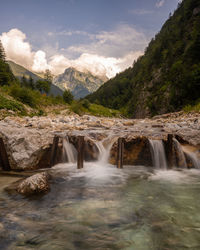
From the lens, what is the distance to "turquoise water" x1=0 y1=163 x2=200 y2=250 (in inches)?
94.9

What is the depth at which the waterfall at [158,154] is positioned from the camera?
704cm

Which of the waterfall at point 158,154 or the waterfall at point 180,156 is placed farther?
the waterfall at point 158,154

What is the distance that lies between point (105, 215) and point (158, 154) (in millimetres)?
4753

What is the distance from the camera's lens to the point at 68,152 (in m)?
7.74

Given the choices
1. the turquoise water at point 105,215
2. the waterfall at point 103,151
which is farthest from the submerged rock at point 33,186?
the waterfall at point 103,151

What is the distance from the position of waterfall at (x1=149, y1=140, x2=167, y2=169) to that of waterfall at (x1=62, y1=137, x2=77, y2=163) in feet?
12.7

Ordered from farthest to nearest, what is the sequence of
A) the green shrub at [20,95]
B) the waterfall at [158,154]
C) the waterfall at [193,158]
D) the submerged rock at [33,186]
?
the green shrub at [20,95] < the waterfall at [158,154] < the waterfall at [193,158] < the submerged rock at [33,186]

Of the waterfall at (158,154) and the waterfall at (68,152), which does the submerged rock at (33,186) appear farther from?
the waterfall at (158,154)

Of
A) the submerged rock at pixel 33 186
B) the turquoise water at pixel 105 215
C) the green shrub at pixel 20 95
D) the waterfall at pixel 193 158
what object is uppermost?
the green shrub at pixel 20 95

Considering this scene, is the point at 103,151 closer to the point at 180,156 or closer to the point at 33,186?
the point at 180,156

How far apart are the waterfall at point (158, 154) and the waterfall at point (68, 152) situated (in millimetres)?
3857

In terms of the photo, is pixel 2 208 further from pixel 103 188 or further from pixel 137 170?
pixel 137 170

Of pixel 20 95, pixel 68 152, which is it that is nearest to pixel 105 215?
pixel 68 152

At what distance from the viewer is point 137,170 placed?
6691 mm
